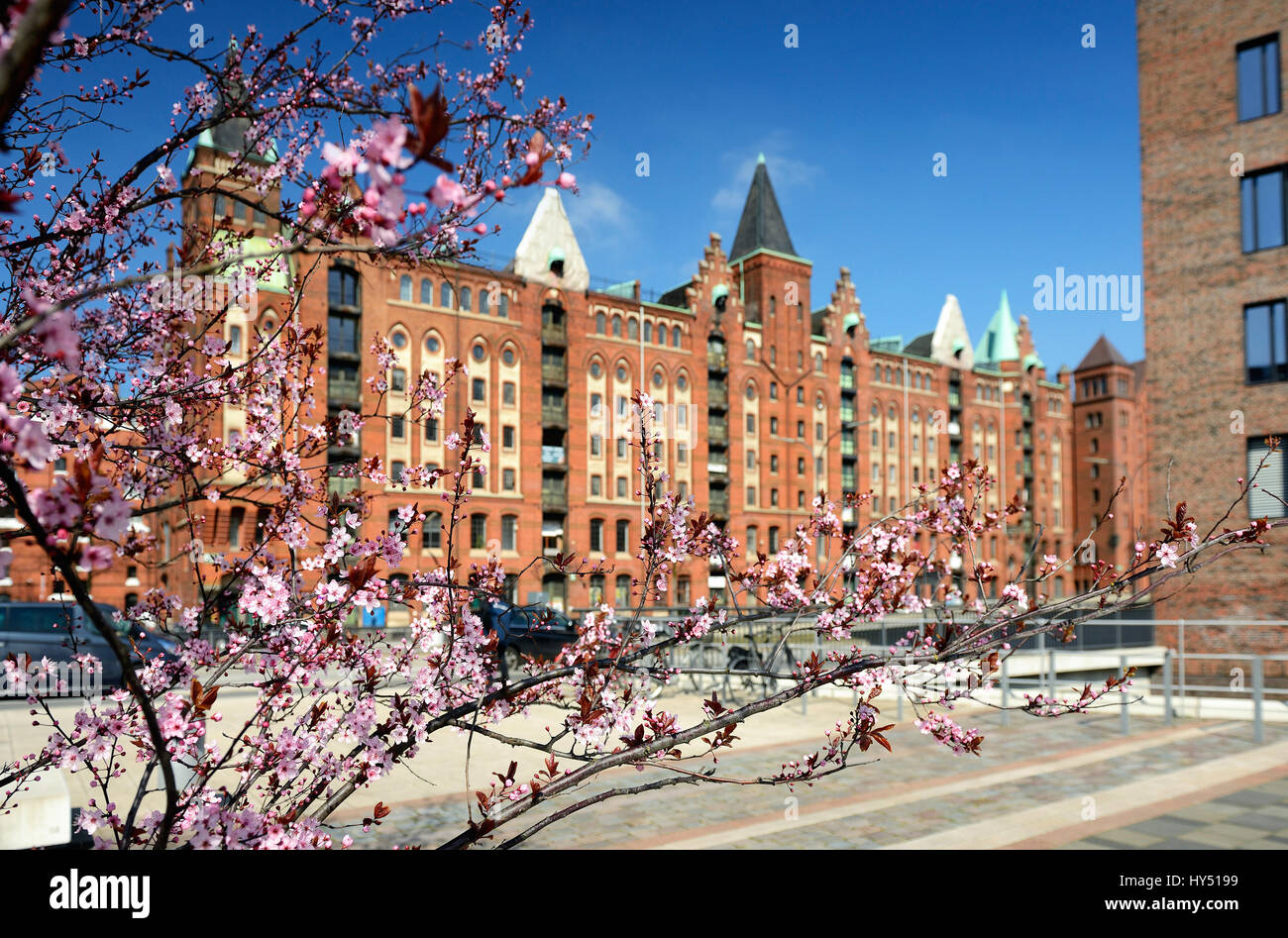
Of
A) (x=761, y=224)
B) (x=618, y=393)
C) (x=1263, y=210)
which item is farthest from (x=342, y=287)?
(x=1263, y=210)

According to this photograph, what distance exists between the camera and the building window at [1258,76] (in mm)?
22359

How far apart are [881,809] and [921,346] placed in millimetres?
78341

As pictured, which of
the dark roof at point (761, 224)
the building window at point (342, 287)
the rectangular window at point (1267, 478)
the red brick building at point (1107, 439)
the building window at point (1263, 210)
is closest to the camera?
the rectangular window at point (1267, 478)

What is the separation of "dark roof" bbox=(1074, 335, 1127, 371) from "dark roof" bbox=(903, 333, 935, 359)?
63.9 feet

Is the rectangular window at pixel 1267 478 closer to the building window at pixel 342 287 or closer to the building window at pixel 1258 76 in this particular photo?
the building window at pixel 1258 76

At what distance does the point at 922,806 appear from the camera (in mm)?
9094

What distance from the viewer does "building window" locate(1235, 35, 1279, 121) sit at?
73.4 ft

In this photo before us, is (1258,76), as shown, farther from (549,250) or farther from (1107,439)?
(1107,439)

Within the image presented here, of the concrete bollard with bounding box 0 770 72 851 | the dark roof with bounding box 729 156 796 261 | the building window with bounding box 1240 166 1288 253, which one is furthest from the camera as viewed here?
the dark roof with bounding box 729 156 796 261

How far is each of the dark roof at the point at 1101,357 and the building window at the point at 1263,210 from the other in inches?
2884

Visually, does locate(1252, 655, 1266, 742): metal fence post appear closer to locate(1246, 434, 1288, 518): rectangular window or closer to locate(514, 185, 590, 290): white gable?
locate(1246, 434, 1288, 518): rectangular window

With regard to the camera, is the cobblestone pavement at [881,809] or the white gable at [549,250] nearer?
the cobblestone pavement at [881,809]

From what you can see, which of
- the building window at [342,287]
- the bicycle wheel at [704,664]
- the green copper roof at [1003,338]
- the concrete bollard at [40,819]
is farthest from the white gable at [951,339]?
the concrete bollard at [40,819]

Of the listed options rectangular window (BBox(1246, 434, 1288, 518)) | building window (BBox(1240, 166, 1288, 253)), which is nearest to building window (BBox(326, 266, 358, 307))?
building window (BBox(1240, 166, 1288, 253))
